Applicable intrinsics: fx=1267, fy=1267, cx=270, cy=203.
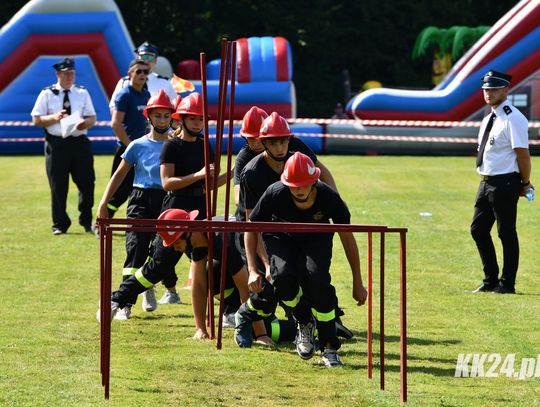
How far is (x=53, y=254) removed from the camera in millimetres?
13969

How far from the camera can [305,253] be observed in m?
8.37

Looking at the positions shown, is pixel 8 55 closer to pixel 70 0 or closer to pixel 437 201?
pixel 70 0

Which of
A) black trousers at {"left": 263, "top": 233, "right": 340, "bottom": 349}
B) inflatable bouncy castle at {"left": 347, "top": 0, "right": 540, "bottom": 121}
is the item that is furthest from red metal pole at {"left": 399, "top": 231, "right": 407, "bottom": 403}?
inflatable bouncy castle at {"left": 347, "top": 0, "right": 540, "bottom": 121}

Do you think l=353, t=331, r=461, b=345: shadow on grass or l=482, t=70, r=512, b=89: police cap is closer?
l=353, t=331, r=461, b=345: shadow on grass

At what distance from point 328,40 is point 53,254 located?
29765 mm

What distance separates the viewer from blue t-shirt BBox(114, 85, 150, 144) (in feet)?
43.8

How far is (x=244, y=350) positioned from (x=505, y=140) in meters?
3.85

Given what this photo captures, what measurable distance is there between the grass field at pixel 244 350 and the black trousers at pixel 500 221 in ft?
0.88

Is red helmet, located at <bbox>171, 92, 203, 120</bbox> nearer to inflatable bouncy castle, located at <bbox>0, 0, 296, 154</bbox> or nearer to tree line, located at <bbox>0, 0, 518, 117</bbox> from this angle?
inflatable bouncy castle, located at <bbox>0, 0, 296, 154</bbox>

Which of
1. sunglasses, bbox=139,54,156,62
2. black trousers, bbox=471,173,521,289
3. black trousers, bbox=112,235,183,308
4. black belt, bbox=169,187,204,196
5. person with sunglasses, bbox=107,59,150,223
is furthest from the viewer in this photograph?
sunglasses, bbox=139,54,156,62

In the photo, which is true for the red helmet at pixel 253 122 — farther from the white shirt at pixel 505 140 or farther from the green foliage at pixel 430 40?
the green foliage at pixel 430 40

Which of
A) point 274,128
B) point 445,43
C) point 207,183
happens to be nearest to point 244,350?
point 207,183

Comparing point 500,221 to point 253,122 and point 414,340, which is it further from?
point 253,122

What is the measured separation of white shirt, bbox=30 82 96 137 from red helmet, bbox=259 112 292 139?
7.17 m
